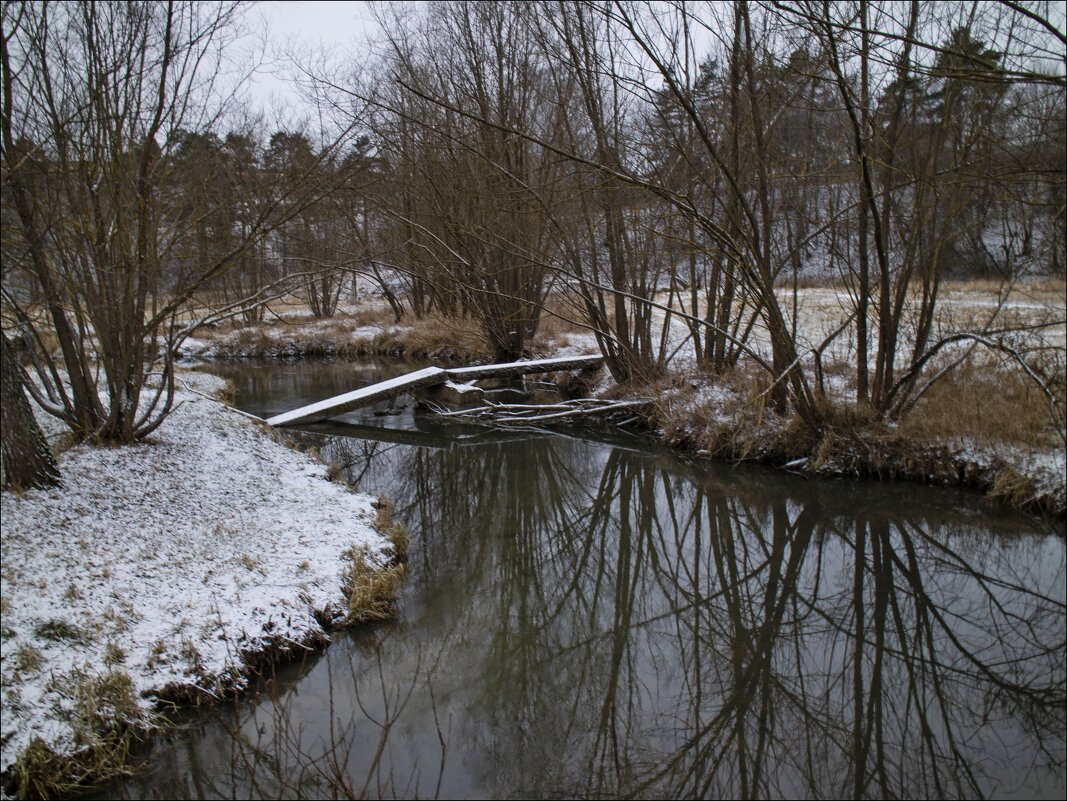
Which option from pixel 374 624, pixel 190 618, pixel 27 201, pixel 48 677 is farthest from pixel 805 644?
pixel 27 201

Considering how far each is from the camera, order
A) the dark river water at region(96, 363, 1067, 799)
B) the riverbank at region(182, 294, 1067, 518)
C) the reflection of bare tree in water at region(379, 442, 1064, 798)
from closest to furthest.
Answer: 1. the dark river water at region(96, 363, 1067, 799)
2. the reflection of bare tree in water at region(379, 442, 1064, 798)
3. the riverbank at region(182, 294, 1067, 518)

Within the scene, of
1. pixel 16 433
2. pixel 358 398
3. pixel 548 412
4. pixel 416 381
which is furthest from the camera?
pixel 416 381

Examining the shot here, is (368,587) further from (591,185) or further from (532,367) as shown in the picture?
(532,367)

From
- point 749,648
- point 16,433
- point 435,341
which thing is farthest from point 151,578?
point 435,341

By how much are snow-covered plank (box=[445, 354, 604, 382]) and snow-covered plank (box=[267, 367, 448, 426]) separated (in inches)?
25.4

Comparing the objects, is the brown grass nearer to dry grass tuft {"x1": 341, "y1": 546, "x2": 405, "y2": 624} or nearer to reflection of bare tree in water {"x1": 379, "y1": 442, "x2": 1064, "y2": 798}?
reflection of bare tree in water {"x1": 379, "y1": 442, "x2": 1064, "y2": 798}

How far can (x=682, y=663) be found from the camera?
5.72 meters

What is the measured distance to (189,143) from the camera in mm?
9008

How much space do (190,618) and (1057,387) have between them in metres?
8.67

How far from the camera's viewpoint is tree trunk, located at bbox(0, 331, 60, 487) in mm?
6543

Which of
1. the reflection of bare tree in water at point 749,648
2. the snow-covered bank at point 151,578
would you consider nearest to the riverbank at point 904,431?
the reflection of bare tree in water at point 749,648

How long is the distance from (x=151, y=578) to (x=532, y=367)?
9.96 m

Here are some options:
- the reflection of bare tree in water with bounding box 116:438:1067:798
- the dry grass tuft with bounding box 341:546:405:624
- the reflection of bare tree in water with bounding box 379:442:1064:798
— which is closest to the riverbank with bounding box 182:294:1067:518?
the reflection of bare tree in water with bounding box 116:438:1067:798

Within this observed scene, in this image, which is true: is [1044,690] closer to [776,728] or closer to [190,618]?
[776,728]
